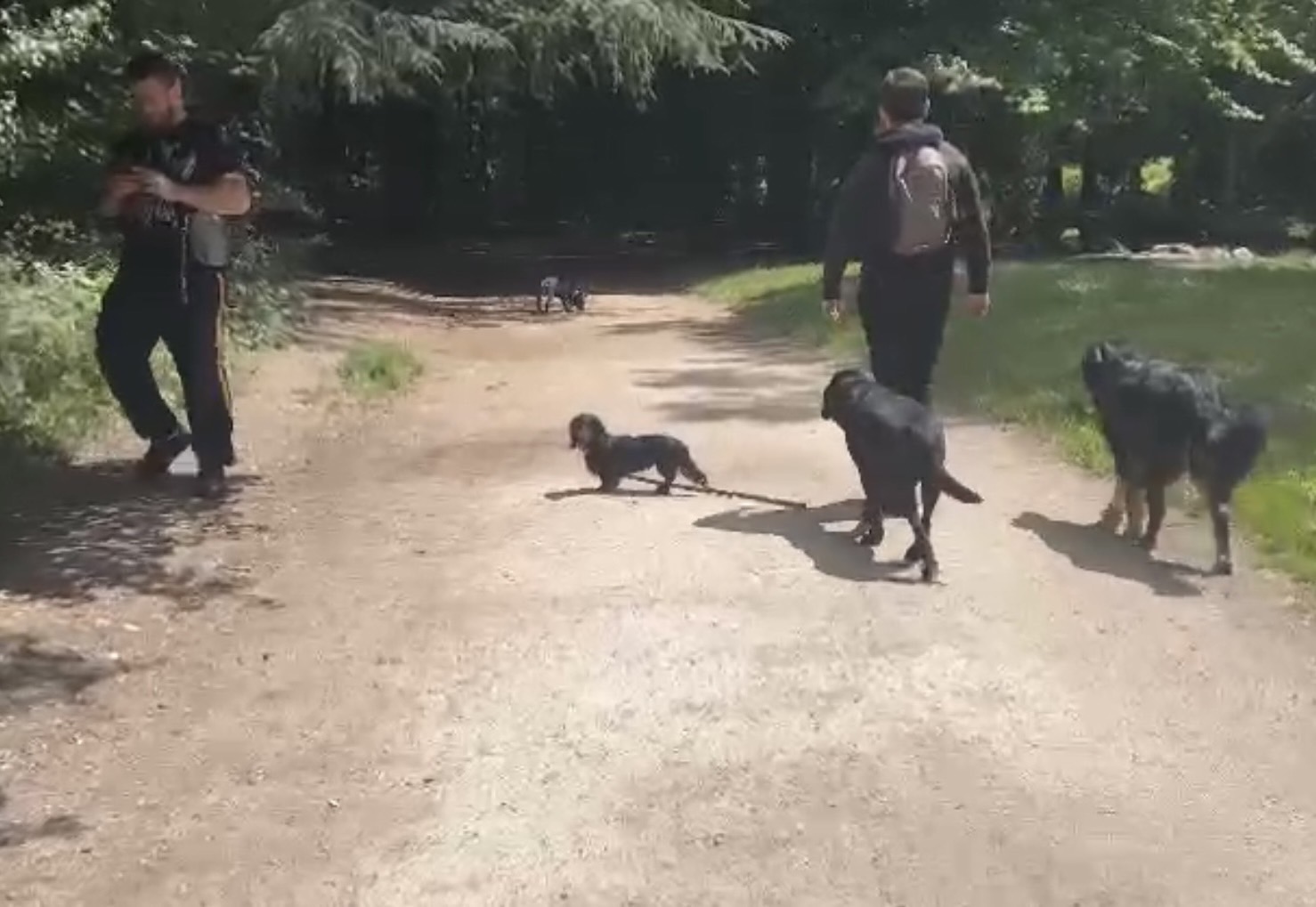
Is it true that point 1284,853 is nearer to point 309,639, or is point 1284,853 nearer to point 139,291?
point 309,639

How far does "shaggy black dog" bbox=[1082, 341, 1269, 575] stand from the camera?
712 centimetres

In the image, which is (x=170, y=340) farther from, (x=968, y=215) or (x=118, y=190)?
(x=968, y=215)

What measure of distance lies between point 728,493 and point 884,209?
1.61 m

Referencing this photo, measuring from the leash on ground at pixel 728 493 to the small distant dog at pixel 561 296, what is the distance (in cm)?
1063

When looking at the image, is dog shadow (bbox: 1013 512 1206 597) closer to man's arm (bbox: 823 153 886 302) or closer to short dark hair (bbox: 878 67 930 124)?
man's arm (bbox: 823 153 886 302)

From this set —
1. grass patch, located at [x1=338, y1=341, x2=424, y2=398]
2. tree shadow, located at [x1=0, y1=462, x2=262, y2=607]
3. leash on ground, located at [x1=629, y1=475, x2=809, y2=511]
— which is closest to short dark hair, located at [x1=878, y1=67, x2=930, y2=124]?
leash on ground, located at [x1=629, y1=475, x2=809, y2=511]

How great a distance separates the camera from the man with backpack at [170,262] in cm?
762

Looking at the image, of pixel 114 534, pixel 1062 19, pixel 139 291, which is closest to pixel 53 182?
pixel 139 291

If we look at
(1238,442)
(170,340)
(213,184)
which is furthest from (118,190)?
(1238,442)

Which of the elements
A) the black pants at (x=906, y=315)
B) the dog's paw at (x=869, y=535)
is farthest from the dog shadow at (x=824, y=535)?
the black pants at (x=906, y=315)

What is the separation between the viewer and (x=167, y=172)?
25.1ft

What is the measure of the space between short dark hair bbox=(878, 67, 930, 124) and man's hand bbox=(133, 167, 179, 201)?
288 cm

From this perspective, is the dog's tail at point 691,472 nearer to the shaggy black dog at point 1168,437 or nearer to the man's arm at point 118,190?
the shaggy black dog at point 1168,437

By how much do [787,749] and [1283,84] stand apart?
3129cm
